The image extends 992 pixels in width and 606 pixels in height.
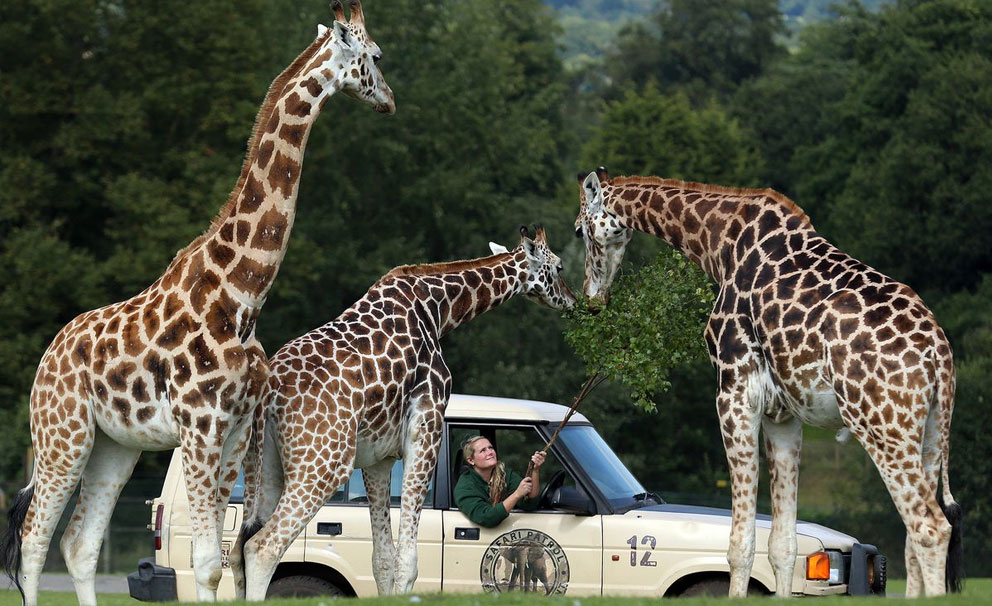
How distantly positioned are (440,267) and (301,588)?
101 inches

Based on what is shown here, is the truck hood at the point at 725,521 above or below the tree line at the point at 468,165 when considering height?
below

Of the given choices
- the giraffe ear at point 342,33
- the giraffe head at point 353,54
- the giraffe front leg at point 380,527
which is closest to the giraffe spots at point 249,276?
the giraffe head at point 353,54

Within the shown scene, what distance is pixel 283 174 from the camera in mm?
9000

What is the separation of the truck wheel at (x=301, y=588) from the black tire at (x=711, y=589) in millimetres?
2527

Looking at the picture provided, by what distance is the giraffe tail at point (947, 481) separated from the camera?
8281 mm

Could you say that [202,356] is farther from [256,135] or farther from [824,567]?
[824,567]

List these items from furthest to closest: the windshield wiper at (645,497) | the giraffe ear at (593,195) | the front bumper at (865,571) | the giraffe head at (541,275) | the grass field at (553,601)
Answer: the giraffe head at (541,275) < the giraffe ear at (593,195) < the windshield wiper at (645,497) < the front bumper at (865,571) < the grass field at (553,601)

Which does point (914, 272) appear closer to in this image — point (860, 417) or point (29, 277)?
point (29, 277)

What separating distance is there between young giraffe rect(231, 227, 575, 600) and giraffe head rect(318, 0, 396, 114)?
1481mm

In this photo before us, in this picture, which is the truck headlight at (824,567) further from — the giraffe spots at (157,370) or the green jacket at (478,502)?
the giraffe spots at (157,370)

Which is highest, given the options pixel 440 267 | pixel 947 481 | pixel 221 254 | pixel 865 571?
pixel 440 267

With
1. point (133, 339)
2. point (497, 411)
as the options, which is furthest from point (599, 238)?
point (133, 339)

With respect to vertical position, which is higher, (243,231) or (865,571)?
(243,231)

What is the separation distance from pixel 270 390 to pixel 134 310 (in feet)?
3.30
